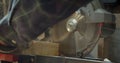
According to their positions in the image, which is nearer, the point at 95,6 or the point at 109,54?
the point at 95,6

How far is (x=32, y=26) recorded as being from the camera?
0.80 meters

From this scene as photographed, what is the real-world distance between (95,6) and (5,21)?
1.09 metres

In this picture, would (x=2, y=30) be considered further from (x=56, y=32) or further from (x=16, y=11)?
(x=56, y=32)

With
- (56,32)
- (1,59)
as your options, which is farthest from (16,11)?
(56,32)

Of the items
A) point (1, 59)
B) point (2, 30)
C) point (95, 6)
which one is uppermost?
point (95, 6)

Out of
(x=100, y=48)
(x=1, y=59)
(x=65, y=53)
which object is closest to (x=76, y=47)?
(x=65, y=53)

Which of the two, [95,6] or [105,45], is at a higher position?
[95,6]

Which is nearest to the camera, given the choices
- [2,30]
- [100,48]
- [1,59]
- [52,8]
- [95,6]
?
[52,8]

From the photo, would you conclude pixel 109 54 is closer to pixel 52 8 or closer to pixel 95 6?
pixel 95 6

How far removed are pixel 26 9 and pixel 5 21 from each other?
0.12 m

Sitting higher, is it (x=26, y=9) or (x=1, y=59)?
(x=26, y=9)

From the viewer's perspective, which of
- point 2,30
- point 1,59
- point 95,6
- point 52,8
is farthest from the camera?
point 95,6

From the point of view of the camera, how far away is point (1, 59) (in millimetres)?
1584

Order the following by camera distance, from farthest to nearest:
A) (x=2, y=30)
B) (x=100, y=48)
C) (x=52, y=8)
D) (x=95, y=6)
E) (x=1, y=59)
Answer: (x=100, y=48)
(x=95, y=6)
(x=1, y=59)
(x=2, y=30)
(x=52, y=8)
